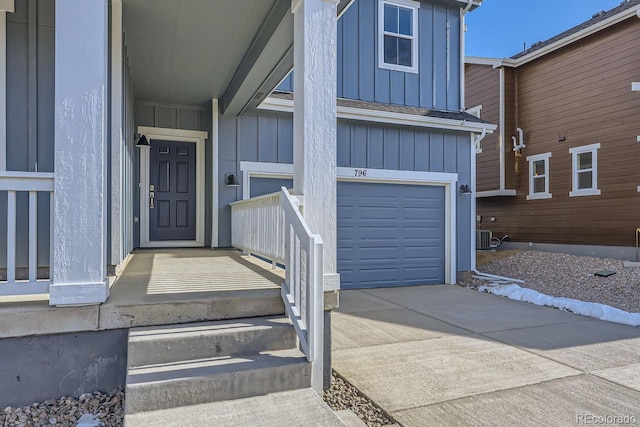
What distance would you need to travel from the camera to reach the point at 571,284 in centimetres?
739

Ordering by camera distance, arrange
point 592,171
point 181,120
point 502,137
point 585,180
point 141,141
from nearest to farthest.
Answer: point 141,141 → point 181,120 → point 592,171 → point 585,180 → point 502,137

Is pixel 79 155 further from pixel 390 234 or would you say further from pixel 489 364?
pixel 390 234

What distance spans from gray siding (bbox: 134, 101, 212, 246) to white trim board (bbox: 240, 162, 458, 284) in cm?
60

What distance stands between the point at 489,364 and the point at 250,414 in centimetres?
209

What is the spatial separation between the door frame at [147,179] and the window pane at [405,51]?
12.8 ft

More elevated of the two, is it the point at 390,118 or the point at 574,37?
the point at 574,37

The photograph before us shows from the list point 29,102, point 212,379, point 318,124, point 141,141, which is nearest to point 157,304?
point 212,379

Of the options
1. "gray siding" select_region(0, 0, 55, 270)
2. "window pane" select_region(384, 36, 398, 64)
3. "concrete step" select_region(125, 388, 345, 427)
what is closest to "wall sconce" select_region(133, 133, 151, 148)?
"gray siding" select_region(0, 0, 55, 270)

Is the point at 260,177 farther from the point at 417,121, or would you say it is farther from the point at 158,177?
the point at 417,121

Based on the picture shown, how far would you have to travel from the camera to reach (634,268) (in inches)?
309

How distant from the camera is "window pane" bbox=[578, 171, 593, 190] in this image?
976cm

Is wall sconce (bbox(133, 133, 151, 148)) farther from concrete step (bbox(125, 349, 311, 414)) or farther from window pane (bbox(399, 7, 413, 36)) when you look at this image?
window pane (bbox(399, 7, 413, 36))

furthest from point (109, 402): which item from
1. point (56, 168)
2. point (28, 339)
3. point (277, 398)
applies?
point (56, 168)

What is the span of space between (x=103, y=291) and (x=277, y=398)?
1.18 meters
